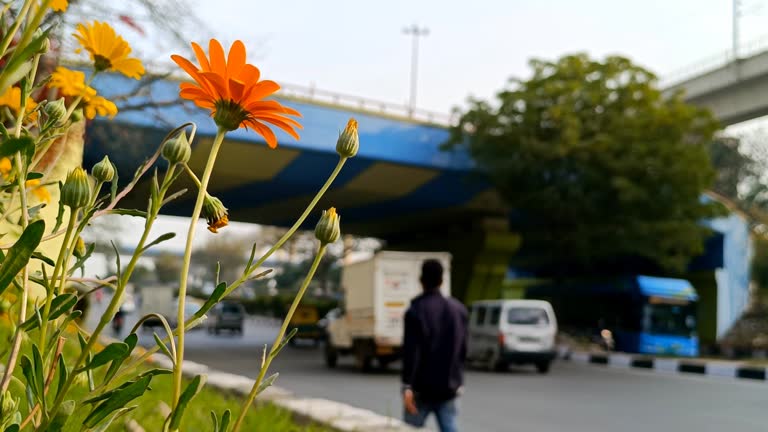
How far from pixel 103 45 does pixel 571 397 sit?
11721 mm

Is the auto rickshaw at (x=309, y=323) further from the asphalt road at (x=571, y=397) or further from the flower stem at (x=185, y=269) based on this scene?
the flower stem at (x=185, y=269)

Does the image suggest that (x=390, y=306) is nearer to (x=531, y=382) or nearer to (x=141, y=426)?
(x=531, y=382)

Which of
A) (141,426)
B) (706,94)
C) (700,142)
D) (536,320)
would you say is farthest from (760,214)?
(141,426)

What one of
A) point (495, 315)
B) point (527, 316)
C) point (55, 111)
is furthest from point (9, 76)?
point (495, 315)

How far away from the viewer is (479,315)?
19125 mm

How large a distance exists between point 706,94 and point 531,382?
1427cm

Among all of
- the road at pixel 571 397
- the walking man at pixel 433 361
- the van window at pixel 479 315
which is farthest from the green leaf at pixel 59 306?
the van window at pixel 479 315

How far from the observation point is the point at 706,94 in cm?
2516

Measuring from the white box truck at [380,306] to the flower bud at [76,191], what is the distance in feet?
49.6

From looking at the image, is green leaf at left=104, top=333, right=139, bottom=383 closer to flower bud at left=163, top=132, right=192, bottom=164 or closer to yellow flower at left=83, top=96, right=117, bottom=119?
flower bud at left=163, top=132, right=192, bottom=164

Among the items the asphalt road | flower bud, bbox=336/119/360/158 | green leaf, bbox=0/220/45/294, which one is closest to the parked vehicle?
the asphalt road

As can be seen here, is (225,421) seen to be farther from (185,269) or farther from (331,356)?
(331,356)

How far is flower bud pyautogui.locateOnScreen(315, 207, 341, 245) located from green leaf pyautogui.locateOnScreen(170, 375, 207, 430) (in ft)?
0.96

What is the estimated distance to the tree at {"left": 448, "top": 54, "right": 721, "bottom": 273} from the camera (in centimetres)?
2122
